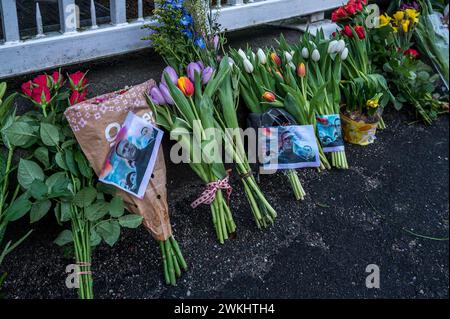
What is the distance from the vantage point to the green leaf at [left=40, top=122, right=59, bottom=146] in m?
1.98

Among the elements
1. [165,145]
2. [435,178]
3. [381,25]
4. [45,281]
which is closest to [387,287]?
[435,178]

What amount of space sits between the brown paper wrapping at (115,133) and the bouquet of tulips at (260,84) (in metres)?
0.60

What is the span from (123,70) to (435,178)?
5.95ft

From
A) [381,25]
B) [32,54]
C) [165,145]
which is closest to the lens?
[32,54]

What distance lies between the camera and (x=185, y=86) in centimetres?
221

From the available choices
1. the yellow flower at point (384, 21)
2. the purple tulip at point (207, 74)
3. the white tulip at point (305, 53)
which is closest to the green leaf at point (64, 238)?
the purple tulip at point (207, 74)

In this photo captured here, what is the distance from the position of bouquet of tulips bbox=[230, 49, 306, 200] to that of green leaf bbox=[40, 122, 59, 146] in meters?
0.99

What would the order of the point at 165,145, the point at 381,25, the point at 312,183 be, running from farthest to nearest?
the point at 381,25
the point at 312,183
the point at 165,145

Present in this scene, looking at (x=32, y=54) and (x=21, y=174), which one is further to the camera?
(x=32, y=54)

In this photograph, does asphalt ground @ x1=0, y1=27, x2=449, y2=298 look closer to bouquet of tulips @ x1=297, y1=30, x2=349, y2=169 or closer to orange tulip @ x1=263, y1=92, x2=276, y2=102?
bouquet of tulips @ x1=297, y1=30, x2=349, y2=169

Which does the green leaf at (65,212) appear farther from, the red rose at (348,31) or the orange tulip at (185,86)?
the red rose at (348,31)

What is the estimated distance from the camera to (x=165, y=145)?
2.47m

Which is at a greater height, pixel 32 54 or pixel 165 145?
pixel 32 54
